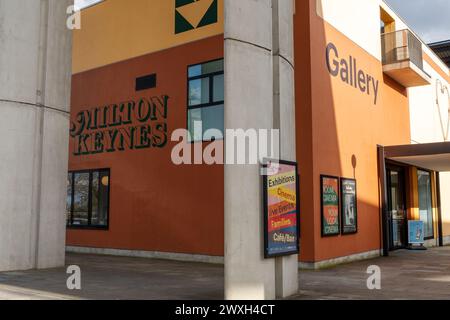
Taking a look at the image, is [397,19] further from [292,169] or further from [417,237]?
[292,169]

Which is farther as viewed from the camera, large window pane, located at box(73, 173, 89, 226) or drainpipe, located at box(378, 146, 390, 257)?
large window pane, located at box(73, 173, 89, 226)

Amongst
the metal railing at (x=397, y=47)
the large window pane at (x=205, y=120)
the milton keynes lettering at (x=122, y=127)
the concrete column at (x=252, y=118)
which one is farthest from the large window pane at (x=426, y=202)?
the concrete column at (x=252, y=118)

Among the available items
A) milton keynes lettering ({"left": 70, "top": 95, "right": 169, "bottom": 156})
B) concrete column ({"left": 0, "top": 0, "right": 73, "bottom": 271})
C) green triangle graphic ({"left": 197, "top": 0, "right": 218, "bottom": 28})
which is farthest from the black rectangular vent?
concrete column ({"left": 0, "top": 0, "right": 73, "bottom": 271})

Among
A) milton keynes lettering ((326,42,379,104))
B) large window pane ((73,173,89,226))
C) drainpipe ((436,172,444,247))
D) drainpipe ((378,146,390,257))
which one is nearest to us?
milton keynes lettering ((326,42,379,104))

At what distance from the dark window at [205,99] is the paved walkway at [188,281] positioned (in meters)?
4.14

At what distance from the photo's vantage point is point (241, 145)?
7684 millimetres

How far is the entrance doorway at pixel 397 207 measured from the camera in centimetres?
1825

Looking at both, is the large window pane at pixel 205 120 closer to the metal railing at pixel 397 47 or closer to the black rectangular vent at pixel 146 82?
the black rectangular vent at pixel 146 82

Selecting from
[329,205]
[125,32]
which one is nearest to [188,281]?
[329,205]

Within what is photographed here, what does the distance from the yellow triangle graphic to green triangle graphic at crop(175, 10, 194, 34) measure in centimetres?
10

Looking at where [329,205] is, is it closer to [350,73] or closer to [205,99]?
[350,73]

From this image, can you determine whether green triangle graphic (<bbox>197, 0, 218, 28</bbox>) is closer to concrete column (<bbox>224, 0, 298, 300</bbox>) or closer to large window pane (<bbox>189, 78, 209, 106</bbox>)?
large window pane (<bbox>189, 78, 209, 106</bbox>)

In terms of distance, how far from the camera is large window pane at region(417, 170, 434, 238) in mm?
20509
